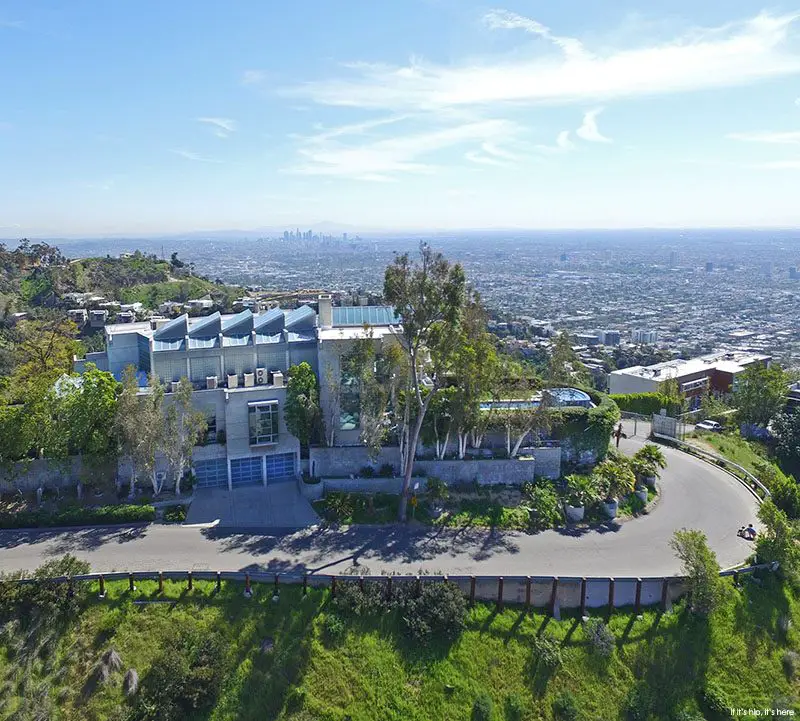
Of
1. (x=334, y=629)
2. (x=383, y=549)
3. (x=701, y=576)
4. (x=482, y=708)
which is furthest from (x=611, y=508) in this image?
(x=334, y=629)

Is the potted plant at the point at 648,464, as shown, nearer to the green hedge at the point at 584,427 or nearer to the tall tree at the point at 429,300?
the green hedge at the point at 584,427

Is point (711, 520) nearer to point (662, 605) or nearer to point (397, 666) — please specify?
point (662, 605)

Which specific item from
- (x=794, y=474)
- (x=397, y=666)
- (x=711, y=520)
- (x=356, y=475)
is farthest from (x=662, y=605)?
(x=794, y=474)

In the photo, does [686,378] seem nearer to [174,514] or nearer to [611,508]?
[611,508]

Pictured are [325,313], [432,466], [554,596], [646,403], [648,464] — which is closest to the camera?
[554,596]

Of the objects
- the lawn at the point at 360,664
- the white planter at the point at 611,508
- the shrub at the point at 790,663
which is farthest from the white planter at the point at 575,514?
the shrub at the point at 790,663

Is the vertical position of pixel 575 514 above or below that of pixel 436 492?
below
